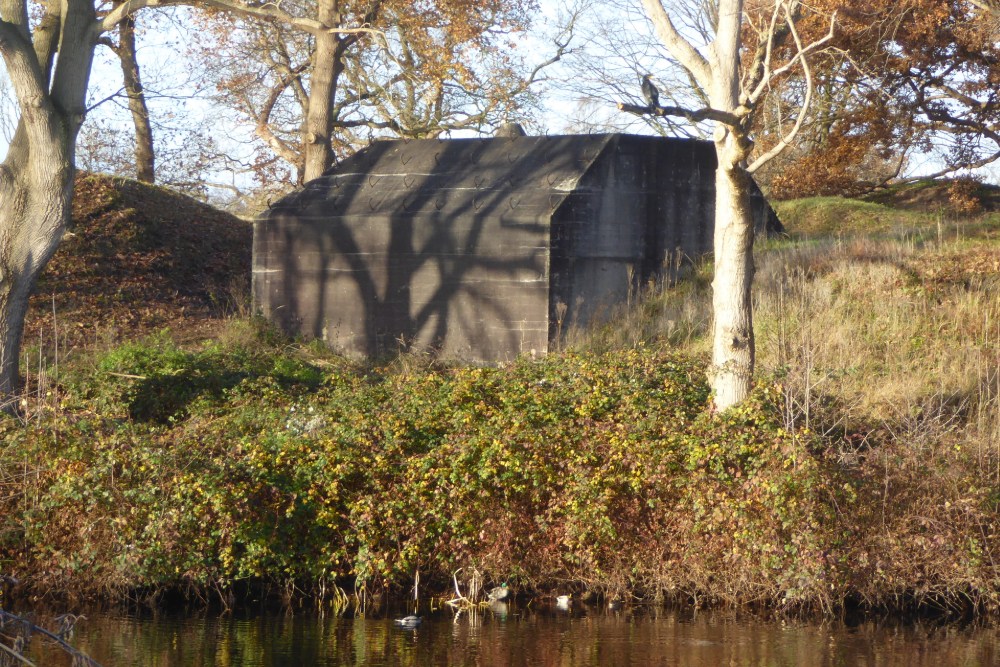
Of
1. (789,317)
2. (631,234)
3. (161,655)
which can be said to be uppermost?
(631,234)

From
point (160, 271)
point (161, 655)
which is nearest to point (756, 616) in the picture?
point (161, 655)

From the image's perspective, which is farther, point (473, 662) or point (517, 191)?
point (517, 191)

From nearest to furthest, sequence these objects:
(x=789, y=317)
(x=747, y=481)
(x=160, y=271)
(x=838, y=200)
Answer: (x=747, y=481) → (x=789, y=317) → (x=160, y=271) → (x=838, y=200)

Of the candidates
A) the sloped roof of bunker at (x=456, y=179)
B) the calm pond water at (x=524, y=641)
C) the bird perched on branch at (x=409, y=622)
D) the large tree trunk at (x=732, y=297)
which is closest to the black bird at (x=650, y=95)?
the large tree trunk at (x=732, y=297)

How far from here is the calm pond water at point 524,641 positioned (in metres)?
8.09

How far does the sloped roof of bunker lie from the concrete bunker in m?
0.03

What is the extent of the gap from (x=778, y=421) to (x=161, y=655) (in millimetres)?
5504

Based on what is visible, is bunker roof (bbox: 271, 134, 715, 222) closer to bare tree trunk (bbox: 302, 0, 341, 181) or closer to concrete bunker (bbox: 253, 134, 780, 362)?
concrete bunker (bbox: 253, 134, 780, 362)

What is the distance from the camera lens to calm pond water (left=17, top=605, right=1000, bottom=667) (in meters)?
8.09

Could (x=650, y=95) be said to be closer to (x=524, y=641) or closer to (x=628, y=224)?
(x=524, y=641)

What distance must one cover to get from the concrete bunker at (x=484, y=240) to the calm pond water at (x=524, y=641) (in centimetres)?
744

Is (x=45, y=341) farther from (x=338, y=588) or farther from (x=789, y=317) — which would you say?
(x=789, y=317)

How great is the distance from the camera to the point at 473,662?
8062 millimetres

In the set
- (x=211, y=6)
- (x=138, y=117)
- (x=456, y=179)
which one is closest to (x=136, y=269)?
(x=456, y=179)
